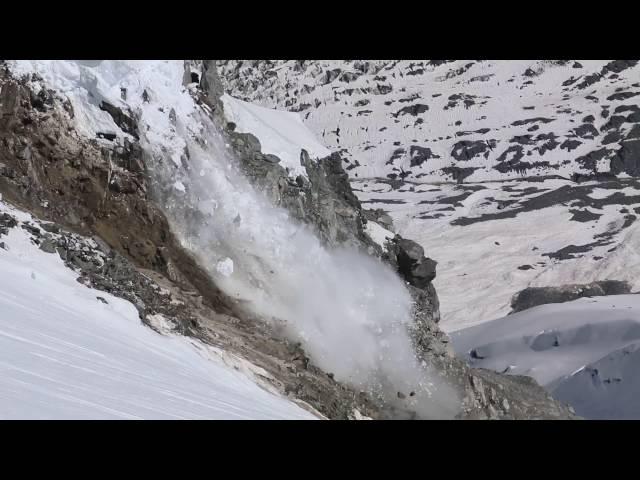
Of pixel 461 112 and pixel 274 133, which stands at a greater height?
pixel 461 112

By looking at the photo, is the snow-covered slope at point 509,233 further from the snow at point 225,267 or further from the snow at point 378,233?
the snow at point 225,267

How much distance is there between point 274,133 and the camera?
27750 mm

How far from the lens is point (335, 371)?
21125 mm

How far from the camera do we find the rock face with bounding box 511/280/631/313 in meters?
75.1

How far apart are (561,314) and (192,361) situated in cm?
5883

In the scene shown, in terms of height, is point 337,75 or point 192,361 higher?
point 337,75

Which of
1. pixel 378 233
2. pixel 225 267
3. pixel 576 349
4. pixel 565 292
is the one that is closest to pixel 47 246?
pixel 225 267

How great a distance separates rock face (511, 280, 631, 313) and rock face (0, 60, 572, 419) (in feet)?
174

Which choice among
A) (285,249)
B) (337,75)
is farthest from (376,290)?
(337,75)

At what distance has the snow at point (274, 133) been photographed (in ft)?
87.1

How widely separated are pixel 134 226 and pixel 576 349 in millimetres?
A: 48538

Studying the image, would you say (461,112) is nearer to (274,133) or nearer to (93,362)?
(274,133)

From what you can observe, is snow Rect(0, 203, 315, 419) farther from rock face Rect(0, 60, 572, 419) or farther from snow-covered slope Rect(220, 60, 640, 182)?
snow-covered slope Rect(220, 60, 640, 182)

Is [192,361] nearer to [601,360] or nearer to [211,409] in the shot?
[211,409]
